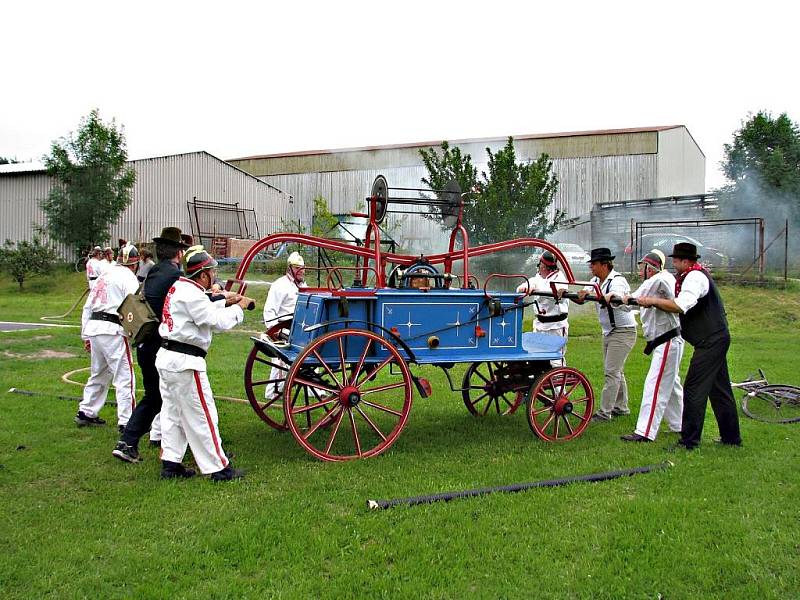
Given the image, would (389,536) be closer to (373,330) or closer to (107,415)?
(373,330)

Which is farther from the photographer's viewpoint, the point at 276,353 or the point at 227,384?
the point at 227,384

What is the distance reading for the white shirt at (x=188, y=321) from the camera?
5527 millimetres

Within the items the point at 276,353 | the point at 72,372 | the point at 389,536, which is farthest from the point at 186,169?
the point at 389,536

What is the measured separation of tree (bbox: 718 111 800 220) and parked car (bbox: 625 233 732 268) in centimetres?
273

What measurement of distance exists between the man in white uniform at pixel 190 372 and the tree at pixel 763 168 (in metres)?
25.0

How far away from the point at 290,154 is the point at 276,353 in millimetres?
31577

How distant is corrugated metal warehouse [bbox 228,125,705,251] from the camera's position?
30.7 metres

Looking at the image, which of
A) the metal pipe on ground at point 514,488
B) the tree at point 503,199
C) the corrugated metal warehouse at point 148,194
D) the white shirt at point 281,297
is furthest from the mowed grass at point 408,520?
the corrugated metal warehouse at point 148,194

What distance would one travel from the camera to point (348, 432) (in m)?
7.52

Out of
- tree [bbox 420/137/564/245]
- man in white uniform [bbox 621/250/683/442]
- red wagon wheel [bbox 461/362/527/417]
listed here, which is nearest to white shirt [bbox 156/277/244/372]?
red wagon wheel [bbox 461/362/527/417]

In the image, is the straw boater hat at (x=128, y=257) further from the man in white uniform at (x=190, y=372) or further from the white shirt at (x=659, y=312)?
the white shirt at (x=659, y=312)

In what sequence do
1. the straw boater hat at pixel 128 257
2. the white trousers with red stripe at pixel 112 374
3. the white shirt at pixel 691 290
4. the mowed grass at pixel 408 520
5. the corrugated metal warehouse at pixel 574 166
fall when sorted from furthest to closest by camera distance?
the corrugated metal warehouse at pixel 574 166, the straw boater hat at pixel 128 257, the white trousers with red stripe at pixel 112 374, the white shirt at pixel 691 290, the mowed grass at pixel 408 520

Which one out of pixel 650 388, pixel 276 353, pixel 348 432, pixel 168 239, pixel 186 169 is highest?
pixel 186 169

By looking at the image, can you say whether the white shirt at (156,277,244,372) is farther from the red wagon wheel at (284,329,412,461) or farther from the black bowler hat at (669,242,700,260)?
the black bowler hat at (669,242,700,260)
